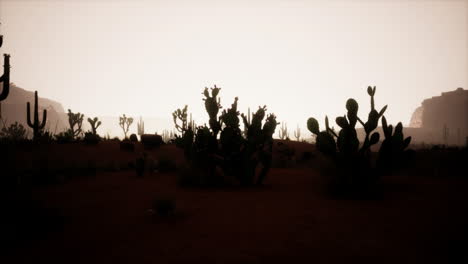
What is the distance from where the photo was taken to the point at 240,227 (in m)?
3.19

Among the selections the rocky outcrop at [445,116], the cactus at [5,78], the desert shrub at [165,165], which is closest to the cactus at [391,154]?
the desert shrub at [165,165]

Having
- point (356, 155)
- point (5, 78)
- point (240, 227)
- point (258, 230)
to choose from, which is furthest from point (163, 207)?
point (5, 78)

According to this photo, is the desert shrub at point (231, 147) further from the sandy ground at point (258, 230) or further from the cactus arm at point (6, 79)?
the cactus arm at point (6, 79)

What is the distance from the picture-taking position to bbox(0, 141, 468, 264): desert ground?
248cm

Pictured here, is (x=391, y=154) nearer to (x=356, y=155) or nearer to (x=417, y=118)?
(x=356, y=155)

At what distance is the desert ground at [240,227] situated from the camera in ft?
8.13

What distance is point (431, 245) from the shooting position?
2.62 metres

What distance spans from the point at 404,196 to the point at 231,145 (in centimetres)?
339

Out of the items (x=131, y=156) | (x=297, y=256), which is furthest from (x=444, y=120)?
(x=297, y=256)

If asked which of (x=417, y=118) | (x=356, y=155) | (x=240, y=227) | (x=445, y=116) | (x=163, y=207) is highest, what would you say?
(x=417, y=118)

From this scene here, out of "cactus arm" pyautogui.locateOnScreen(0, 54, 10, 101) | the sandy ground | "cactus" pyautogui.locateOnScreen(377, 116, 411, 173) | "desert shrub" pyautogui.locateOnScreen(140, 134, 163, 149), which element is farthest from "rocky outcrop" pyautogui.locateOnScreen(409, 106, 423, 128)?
"cactus arm" pyautogui.locateOnScreen(0, 54, 10, 101)

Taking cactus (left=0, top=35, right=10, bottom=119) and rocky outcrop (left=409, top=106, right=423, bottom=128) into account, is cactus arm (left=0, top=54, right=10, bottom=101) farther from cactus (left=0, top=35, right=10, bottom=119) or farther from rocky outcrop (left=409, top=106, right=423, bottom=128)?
rocky outcrop (left=409, top=106, right=423, bottom=128)

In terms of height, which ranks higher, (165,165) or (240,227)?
(165,165)

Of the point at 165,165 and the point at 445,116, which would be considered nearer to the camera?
the point at 165,165
